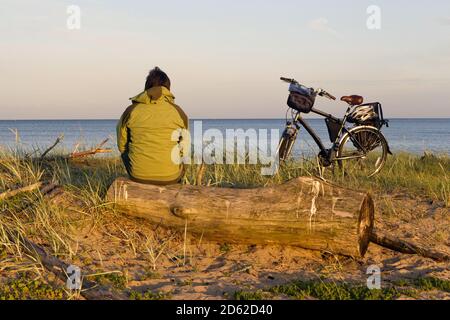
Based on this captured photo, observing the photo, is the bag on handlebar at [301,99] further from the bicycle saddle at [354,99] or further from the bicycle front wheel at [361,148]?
the bicycle front wheel at [361,148]

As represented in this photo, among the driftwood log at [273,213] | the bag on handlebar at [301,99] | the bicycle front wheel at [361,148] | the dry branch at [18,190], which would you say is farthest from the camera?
the bicycle front wheel at [361,148]

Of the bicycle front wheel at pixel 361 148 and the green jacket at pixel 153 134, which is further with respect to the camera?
the bicycle front wheel at pixel 361 148

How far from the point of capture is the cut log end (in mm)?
5742

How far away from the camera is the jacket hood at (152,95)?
21.0 feet

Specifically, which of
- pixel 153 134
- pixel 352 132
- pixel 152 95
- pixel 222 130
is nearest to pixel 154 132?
pixel 153 134

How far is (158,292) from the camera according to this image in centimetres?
463

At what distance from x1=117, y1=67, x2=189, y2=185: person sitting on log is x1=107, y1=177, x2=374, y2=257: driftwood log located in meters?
0.32

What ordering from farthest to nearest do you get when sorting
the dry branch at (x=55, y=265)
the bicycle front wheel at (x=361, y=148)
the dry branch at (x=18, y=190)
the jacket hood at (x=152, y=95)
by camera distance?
the bicycle front wheel at (x=361, y=148)
the dry branch at (x=18, y=190)
the jacket hood at (x=152, y=95)
the dry branch at (x=55, y=265)

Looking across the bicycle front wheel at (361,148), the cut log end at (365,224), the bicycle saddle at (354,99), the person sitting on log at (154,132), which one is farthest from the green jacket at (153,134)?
the bicycle saddle at (354,99)

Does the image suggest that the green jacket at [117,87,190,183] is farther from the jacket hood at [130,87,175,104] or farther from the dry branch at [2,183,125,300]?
the dry branch at [2,183,125,300]

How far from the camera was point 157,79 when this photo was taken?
6.45 m
